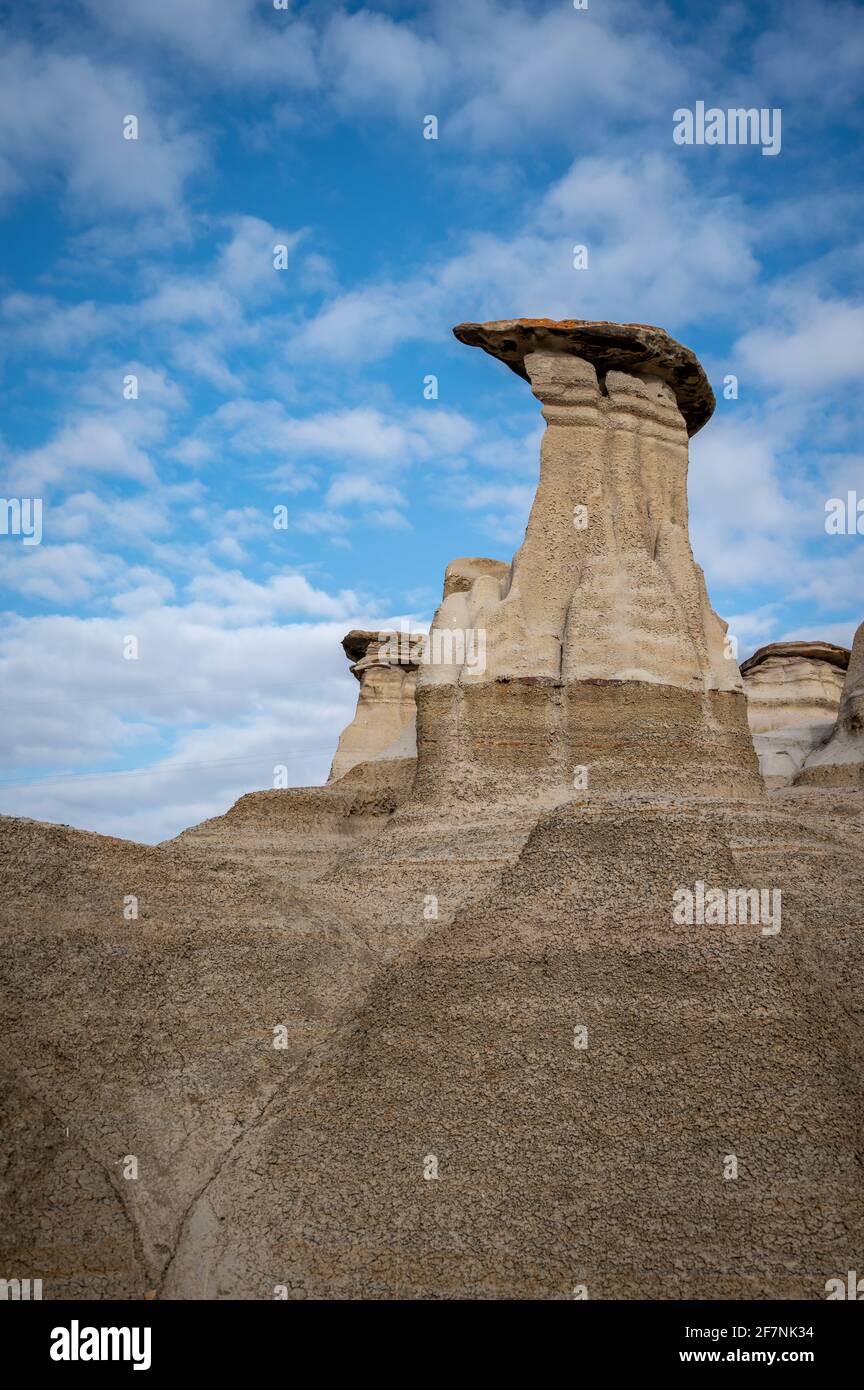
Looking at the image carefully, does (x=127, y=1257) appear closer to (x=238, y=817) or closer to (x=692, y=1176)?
(x=692, y=1176)

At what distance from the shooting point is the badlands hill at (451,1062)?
7.38m

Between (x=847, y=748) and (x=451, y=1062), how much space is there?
1731cm

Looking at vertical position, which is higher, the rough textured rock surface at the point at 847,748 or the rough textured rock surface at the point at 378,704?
the rough textured rock surface at the point at 378,704

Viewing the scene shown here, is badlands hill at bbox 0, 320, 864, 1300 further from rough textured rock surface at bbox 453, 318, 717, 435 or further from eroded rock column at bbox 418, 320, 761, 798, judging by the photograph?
rough textured rock surface at bbox 453, 318, 717, 435

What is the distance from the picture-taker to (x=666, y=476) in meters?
18.5

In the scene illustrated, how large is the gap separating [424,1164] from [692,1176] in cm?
196

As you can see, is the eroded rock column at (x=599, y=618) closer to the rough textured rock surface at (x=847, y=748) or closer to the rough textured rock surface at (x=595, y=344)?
the rough textured rock surface at (x=595, y=344)

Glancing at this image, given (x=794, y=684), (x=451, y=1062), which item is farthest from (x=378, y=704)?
(x=451, y=1062)

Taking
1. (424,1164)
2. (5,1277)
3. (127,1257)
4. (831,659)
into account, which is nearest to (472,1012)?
(424,1164)

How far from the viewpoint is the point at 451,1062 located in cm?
884

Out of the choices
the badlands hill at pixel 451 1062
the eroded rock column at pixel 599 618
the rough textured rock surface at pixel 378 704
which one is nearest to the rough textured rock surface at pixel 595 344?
the eroded rock column at pixel 599 618

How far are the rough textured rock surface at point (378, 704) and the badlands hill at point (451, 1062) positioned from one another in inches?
838

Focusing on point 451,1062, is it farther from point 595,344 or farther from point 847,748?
point 847,748
